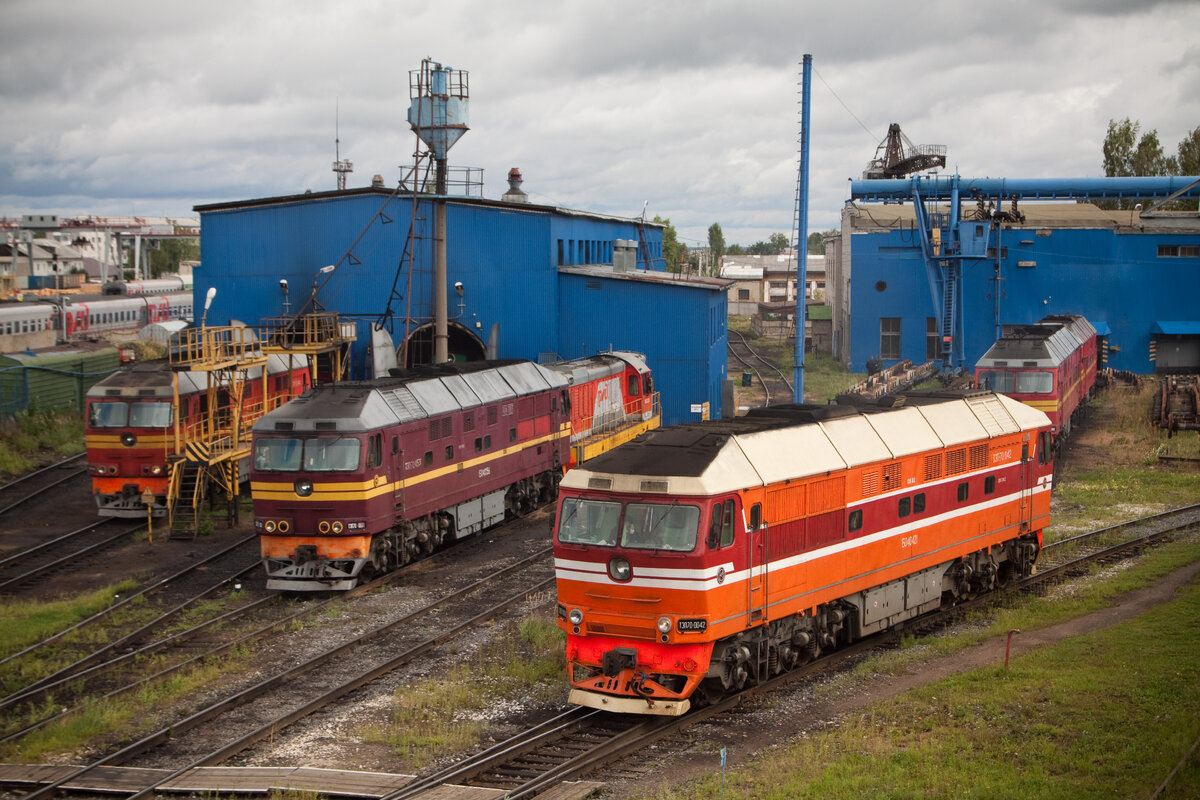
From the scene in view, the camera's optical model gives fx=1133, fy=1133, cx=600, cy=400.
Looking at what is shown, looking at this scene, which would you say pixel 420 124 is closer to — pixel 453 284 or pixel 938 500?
pixel 453 284

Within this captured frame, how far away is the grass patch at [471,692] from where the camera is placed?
50.0 feet

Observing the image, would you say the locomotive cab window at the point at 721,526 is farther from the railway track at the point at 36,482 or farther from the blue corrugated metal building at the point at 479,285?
the blue corrugated metal building at the point at 479,285

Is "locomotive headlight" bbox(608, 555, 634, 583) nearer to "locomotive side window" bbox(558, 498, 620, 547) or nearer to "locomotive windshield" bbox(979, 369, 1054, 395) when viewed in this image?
"locomotive side window" bbox(558, 498, 620, 547)

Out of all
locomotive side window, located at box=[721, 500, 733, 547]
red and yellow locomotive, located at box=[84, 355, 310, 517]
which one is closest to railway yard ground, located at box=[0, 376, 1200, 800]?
locomotive side window, located at box=[721, 500, 733, 547]

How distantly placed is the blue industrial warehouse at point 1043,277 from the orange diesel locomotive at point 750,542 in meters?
44.6

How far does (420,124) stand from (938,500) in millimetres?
26384

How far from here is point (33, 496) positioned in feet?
111

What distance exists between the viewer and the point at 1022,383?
38219mm

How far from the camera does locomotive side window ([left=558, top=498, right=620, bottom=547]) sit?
1546cm

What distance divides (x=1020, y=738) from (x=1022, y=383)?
25.8 metres

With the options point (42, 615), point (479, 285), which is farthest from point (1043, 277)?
point (42, 615)

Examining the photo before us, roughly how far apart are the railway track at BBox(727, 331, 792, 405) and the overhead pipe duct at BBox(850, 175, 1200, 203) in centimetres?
1125

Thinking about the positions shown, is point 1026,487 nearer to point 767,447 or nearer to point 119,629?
point 767,447

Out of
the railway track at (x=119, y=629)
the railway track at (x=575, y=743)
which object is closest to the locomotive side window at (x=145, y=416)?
the railway track at (x=119, y=629)
